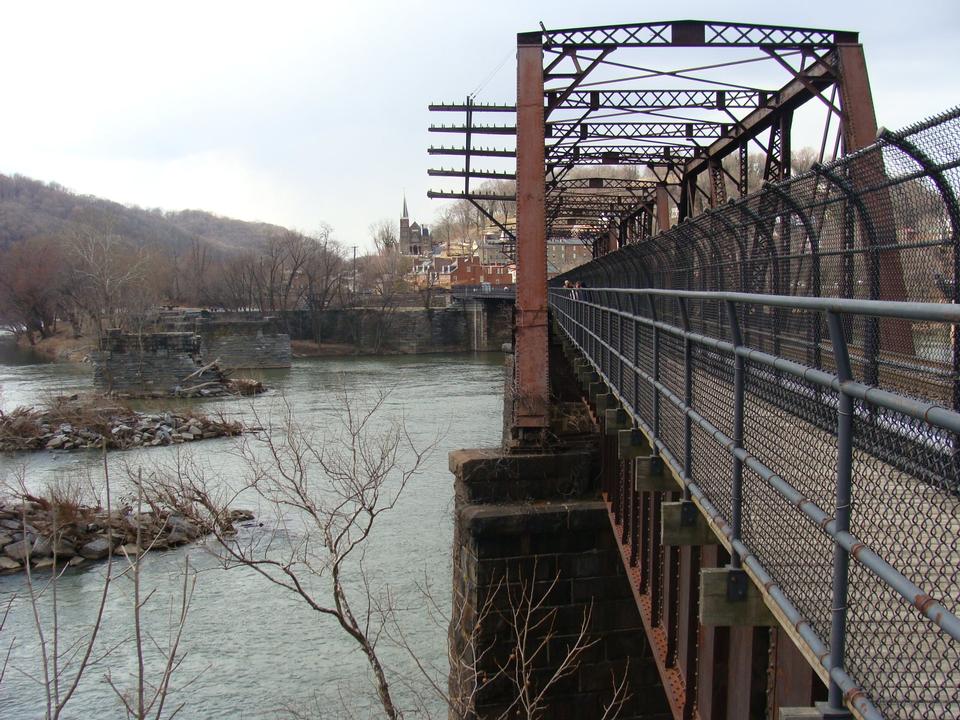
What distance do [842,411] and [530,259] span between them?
906cm

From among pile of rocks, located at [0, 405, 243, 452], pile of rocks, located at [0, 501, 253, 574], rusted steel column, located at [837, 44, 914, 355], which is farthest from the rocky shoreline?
rusted steel column, located at [837, 44, 914, 355]

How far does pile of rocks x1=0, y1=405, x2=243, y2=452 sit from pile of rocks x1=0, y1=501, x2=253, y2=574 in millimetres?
9784

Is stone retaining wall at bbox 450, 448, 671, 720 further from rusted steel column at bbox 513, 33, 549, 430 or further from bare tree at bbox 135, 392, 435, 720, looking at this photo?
rusted steel column at bbox 513, 33, 549, 430

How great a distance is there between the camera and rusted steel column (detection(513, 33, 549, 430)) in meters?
A: 11.4

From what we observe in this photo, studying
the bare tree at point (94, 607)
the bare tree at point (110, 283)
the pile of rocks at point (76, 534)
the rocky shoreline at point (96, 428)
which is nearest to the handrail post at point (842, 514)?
the bare tree at point (94, 607)

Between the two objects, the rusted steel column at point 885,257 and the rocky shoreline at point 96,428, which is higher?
the rusted steel column at point 885,257

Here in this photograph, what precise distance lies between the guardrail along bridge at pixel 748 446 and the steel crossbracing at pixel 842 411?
2cm

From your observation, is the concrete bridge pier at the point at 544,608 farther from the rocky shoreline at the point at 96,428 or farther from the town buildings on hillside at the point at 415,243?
the town buildings on hillside at the point at 415,243

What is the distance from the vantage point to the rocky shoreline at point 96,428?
29.7 meters

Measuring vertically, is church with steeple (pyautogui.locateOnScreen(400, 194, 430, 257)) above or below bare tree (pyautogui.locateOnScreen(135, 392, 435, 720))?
above

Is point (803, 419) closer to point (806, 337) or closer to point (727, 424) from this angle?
point (727, 424)

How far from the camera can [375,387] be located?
145 feet

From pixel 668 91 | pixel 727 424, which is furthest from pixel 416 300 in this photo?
pixel 727 424

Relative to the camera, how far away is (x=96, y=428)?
31.1 metres
